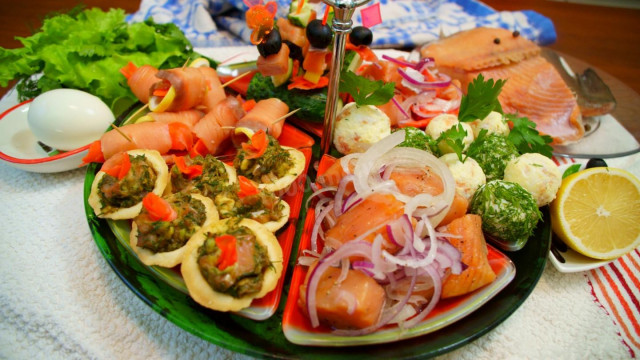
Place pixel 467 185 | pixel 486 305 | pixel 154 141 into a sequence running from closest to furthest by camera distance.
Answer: pixel 486 305, pixel 467 185, pixel 154 141

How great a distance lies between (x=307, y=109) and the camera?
2555 mm

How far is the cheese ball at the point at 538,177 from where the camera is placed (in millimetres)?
1944

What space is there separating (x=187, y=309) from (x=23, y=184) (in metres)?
1.60

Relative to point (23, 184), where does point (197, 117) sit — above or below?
above

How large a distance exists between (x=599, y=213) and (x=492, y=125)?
0.78 m

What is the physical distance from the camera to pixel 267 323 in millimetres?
1519

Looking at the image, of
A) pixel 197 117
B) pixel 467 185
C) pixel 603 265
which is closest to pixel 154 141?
pixel 197 117

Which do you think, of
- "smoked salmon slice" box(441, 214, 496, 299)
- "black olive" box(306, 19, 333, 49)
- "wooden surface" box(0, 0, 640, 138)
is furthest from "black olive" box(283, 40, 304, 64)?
"wooden surface" box(0, 0, 640, 138)

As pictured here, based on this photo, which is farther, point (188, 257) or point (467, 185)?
point (467, 185)

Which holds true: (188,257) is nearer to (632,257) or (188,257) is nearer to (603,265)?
(603,265)

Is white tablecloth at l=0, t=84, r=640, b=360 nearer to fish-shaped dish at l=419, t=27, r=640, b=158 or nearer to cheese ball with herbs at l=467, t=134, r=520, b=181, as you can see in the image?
cheese ball with herbs at l=467, t=134, r=520, b=181

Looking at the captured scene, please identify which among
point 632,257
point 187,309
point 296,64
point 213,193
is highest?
point 296,64

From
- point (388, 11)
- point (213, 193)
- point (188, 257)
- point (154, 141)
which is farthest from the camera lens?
point (388, 11)

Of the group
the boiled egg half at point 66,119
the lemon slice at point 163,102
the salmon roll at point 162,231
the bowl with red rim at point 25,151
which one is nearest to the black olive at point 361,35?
the lemon slice at point 163,102
